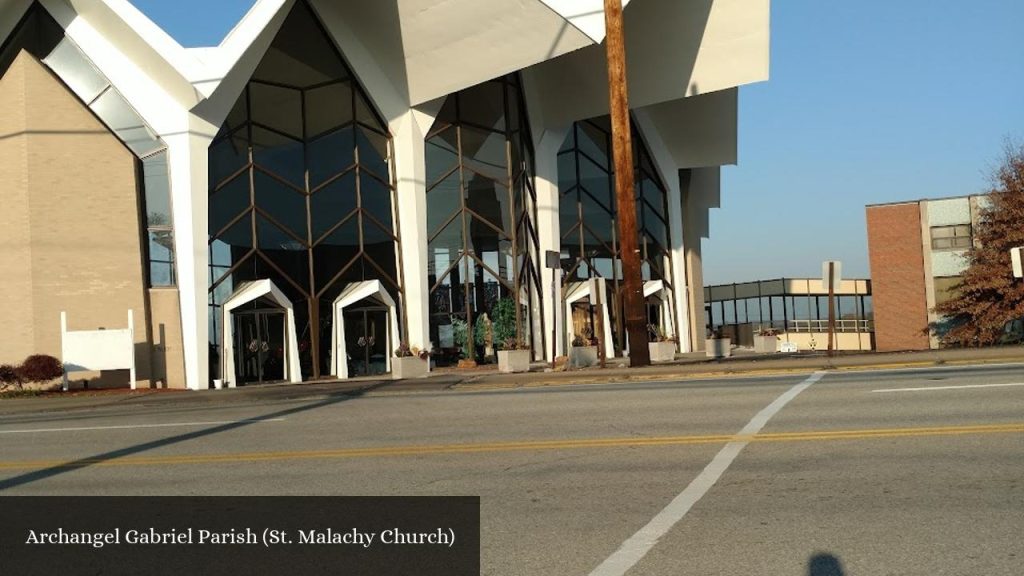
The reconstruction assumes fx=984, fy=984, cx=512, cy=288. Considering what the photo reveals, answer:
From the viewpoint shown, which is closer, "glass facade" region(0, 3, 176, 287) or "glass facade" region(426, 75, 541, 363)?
"glass facade" region(0, 3, 176, 287)

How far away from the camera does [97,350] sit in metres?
25.4

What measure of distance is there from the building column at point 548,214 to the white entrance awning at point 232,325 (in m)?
9.06

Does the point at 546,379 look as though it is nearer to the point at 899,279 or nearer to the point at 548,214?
the point at 548,214

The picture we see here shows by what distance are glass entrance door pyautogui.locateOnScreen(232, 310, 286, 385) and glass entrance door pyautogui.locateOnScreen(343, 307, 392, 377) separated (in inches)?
88.3

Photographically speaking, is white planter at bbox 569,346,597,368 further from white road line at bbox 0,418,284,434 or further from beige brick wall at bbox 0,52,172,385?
white road line at bbox 0,418,284,434

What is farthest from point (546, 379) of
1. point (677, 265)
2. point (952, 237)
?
point (952, 237)

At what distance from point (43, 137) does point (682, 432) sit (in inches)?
887

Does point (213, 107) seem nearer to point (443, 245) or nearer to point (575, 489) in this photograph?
point (443, 245)

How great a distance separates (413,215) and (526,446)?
72.8ft

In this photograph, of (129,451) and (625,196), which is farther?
(625,196)

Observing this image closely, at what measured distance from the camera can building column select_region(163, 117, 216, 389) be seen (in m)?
27.0

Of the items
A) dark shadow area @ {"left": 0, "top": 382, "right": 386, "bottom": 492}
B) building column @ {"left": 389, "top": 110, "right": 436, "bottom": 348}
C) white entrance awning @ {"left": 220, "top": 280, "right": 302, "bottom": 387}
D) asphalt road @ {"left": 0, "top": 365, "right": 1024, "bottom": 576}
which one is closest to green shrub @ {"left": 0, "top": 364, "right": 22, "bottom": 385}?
white entrance awning @ {"left": 220, "top": 280, "right": 302, "bottom": 387}

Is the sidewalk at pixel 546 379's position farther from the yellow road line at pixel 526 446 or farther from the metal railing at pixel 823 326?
the metal railing at pixel 823 326

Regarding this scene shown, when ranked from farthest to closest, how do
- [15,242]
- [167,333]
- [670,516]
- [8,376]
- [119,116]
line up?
[167,333] → [119,116] → [15,242] → [8,376] → [670,516]
